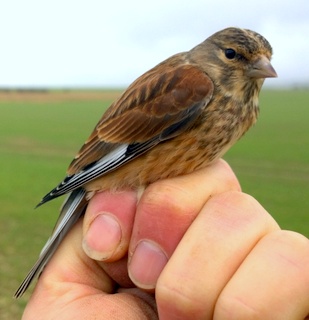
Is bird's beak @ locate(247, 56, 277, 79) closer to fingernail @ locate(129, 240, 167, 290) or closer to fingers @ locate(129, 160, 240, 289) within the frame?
fingers @ locate(129, 160, 240, 289)

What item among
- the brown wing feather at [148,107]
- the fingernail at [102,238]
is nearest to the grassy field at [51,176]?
the brown wing feather at [148,107]

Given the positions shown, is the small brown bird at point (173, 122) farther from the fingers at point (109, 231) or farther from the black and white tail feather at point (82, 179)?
the fingers at point (109, 231)

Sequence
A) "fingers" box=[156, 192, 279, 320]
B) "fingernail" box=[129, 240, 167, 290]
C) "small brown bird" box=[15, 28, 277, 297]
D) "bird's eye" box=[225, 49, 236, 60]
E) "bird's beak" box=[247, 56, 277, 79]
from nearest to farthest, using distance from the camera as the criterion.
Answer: "fingers" box=[156, 192, 279, 320] → "fingernail" box=[129, 240, 167, 290] → "small brown bird" box=[15, 28, 277, 297] → "bird's beak" box=[247, 56, 277, 79] → "bird's eye" box=[225, 49, 236, 60]

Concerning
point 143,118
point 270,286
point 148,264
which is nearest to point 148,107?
point 143,118

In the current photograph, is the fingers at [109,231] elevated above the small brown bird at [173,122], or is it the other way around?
the small brown bird at [173,122]

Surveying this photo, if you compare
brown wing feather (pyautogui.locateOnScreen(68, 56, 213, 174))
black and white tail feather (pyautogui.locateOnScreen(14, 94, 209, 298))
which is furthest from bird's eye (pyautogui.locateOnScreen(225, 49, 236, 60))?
black and white tail feather (pyautogui.locateOnScreen(14, 94, 209, 298))

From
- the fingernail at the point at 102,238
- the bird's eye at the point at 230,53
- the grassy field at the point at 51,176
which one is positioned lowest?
the grassy field at the point at 51,176

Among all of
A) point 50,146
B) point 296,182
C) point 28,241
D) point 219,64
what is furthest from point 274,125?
point 219,64
